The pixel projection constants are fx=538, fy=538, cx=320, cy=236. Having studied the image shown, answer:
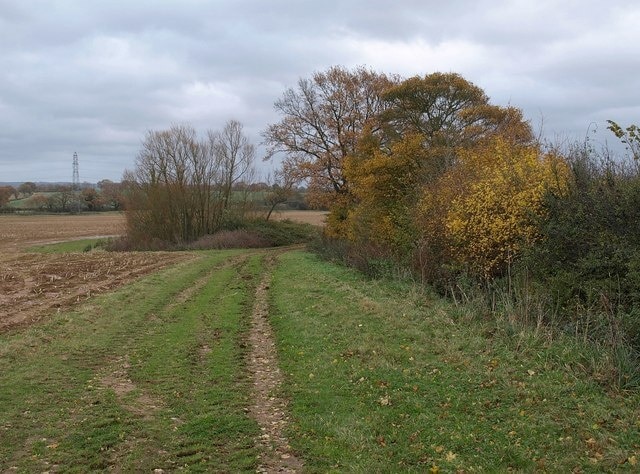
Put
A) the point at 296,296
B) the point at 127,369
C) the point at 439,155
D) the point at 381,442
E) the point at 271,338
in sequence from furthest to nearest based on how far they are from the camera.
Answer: the point at 439,155 → the point at 296,296 → the point at 271,338 → the point at 127,369 → the point at 381,442

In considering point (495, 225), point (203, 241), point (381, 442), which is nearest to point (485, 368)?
point (381, 442)

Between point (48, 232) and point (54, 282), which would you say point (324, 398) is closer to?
point (54, 282)

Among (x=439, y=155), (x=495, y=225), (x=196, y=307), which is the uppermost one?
(x=439, y=155)

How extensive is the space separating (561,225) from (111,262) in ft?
72.8

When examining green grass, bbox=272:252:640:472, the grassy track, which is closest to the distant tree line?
the grassy track

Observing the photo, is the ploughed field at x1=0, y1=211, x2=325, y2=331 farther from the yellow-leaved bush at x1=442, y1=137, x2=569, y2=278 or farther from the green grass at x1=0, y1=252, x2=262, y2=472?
the yellow-leaved bush at x1=442, y1=137, x2=569, y2=278

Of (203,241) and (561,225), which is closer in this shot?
(561,225)

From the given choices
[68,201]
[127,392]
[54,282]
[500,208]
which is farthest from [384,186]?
[68,201]

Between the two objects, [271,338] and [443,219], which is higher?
[443,219]

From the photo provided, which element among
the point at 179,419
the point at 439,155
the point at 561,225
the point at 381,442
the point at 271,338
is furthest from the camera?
the point at 439,155

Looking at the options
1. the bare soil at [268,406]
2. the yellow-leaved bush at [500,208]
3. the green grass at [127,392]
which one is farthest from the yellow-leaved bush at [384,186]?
the bare soil at [268,406]

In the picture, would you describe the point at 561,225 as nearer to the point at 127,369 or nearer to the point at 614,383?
the point at 614,383

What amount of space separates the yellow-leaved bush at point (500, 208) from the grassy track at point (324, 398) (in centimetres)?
308

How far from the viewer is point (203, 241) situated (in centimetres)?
4397
